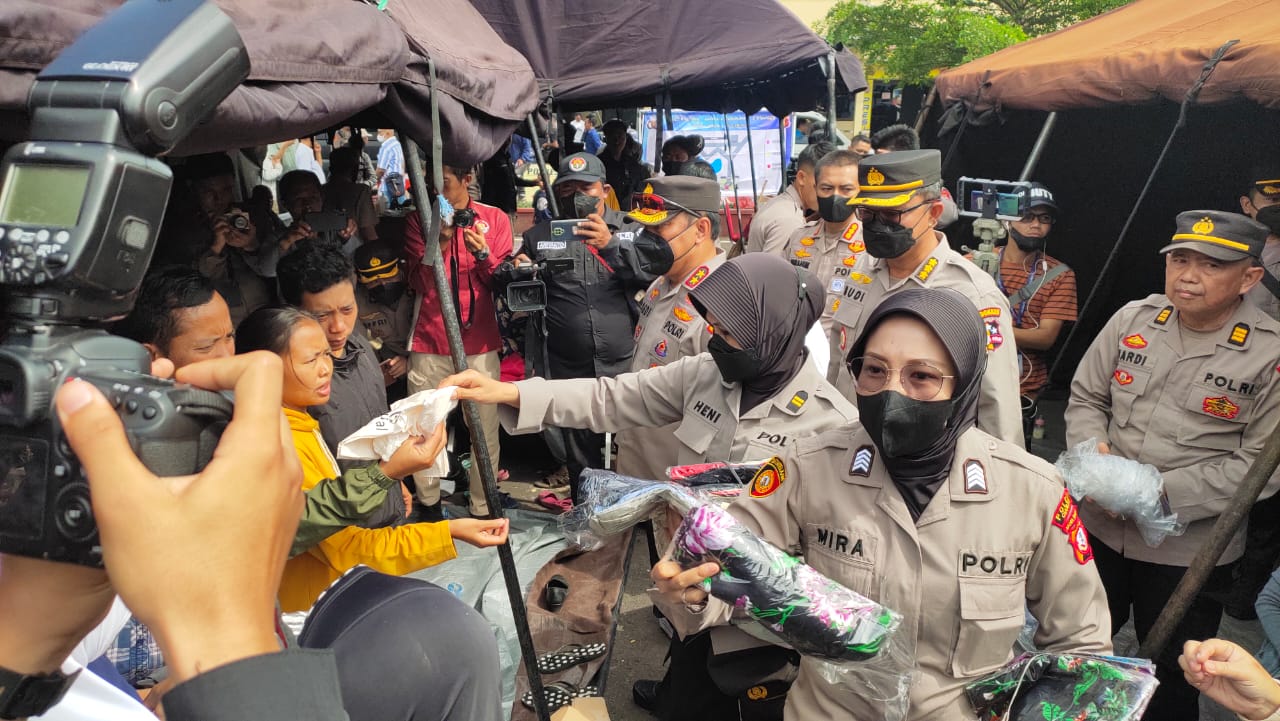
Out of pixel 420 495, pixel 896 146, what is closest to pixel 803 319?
pixel 420 495

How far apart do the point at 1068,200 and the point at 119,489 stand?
333 inches

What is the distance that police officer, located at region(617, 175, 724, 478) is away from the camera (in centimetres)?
358

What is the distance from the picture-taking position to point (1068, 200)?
7797 millimetres

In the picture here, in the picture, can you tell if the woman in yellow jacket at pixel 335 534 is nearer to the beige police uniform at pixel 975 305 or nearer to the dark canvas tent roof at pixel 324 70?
the dark canvas tent roof at pixel 324 70

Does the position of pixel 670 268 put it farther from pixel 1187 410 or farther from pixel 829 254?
pixel 1187 410

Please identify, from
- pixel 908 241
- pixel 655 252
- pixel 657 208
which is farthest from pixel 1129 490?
pixel 657 208

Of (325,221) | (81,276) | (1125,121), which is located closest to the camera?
(81,276)

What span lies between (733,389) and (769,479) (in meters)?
0.72

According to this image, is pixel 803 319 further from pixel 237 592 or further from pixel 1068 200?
pixel 1068 200

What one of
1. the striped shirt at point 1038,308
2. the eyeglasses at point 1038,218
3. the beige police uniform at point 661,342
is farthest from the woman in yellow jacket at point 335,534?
the eyeglasses at point 1038,218

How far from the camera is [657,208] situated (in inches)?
165

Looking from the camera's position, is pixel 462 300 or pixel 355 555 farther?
pixel 462 300

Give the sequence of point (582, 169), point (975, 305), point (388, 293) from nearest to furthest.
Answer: point (975, 305), point (388, 293), point (582, 169)

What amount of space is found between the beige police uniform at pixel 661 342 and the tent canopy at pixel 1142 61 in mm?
2910
